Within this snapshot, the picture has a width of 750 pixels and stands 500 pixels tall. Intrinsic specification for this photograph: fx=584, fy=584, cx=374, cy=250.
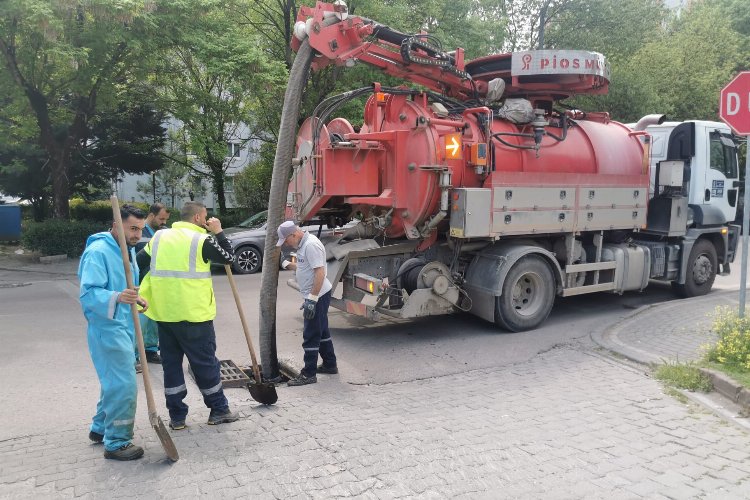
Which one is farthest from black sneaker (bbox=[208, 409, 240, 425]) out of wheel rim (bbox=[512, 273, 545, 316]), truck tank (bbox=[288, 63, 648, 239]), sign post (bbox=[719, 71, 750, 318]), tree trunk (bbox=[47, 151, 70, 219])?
tree trunk (bbox=[47, 151, 70, 219])

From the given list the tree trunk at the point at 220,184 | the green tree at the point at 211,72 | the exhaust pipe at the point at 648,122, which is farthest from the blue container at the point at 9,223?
the exhaust pipe at the point at 648,122

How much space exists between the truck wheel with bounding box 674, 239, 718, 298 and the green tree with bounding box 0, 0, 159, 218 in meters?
11.4

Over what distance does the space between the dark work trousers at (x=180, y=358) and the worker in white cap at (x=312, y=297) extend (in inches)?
49.5

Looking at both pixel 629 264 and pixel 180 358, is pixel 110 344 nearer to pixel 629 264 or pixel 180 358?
pixel 180 358

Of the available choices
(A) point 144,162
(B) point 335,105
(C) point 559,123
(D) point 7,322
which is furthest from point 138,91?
(C) point 559,123

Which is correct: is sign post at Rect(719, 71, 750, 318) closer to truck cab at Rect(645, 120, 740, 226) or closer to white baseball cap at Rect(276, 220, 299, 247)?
truck cab at Rect(645, 120, 740, 226)

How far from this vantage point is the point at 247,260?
13.1 m

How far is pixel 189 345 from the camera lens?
4.38 m

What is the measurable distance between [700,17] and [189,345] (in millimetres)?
26906

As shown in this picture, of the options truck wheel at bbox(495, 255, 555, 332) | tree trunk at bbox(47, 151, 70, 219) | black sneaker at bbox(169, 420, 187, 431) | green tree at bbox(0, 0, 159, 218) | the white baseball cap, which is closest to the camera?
black sneaker at bbox(169, 420, 187, 431)

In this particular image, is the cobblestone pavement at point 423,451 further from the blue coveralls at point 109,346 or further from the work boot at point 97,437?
the blue coveralls at point 109,346

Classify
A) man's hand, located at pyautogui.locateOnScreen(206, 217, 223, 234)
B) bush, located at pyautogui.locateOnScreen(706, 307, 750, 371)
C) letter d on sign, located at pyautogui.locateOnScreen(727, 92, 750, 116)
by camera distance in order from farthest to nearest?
letter d on sign, located at pyautogui.locateOnScreen(727, 92, 750, 116), bush, located at pyautogui.locateOnScreen(706, 307, 750, 371), man's hand, located at pyautogui.locateOnScreen(206, 217, 223, 234)

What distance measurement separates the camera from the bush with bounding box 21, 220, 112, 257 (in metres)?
14.9

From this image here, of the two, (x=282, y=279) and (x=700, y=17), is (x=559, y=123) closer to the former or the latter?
(x=282, y=279)
